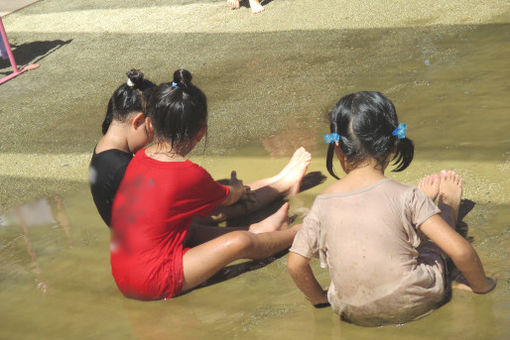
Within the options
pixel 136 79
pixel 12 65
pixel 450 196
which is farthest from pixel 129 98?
pixel 12 65

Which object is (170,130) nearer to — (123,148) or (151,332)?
(123,148)

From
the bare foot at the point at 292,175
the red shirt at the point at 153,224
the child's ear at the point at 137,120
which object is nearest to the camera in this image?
the red shirt at the point at 153,224

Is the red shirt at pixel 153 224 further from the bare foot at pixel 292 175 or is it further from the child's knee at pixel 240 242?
the bare foot at pixel 292 175

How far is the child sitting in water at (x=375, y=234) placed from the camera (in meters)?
2.10

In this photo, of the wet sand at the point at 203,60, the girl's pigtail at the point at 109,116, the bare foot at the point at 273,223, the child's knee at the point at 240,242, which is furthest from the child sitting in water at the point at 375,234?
the wet sand at the point at 203,60

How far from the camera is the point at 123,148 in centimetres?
312

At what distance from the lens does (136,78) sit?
2.99 m

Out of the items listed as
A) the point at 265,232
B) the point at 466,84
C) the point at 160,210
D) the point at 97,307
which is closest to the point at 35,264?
the point at 97,307

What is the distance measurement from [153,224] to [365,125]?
3.24ft

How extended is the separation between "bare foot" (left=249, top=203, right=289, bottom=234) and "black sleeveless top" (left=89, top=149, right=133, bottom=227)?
68 centimetres

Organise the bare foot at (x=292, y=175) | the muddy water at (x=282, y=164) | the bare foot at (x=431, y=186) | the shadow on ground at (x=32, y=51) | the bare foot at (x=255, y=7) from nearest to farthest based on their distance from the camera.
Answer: the muddy water at (x=282, y=164)
the bare foot at (x=431, y=186)
the bare foot at (x=292, y=175)
the bare foot at (x=255, y=7)
the shadow on ground at (x=32, y=51)

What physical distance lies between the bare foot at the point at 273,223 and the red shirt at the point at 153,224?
0.40 metres

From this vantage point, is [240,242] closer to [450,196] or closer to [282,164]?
[450,196]

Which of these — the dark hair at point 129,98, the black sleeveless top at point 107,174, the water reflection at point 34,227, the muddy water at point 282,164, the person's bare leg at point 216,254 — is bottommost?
the water reflection at point 34,227
